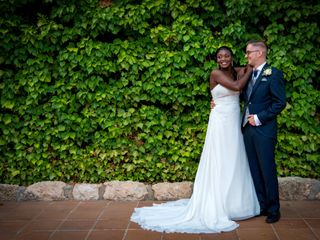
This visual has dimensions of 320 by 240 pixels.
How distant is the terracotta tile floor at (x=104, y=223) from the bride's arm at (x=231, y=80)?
160 centimetres

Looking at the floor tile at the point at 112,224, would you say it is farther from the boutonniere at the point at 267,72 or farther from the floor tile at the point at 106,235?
the boutonniere at the point at 267,72

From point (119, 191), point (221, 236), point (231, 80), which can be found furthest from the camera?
point (119, 191)

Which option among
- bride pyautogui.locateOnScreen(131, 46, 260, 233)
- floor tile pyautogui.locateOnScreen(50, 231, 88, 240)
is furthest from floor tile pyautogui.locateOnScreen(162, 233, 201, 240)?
floor tile pyautogui.locateOnScreen(50, 231, 88, 240)

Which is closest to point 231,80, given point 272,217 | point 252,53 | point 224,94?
point 224,94

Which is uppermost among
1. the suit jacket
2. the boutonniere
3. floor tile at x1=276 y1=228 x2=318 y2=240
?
the boutonniere

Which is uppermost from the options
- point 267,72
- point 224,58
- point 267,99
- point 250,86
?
point 224,58

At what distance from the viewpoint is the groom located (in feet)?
14.7

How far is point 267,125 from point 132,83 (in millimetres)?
2181

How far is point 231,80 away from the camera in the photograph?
15.4ft

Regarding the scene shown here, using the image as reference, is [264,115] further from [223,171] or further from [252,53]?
[223,171]

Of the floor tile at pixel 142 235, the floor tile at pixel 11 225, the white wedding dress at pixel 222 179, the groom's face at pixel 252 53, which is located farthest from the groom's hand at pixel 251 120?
the floor tile at pixel 11 225

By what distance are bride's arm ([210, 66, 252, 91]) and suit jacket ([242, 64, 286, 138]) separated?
0.15m

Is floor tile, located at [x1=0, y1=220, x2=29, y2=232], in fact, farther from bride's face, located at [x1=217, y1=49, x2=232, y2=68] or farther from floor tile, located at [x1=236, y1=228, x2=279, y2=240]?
bride's face, located at [x1=217, y1=49, x2=232, y2=68]

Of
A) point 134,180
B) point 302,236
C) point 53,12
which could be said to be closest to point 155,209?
point 134,180
